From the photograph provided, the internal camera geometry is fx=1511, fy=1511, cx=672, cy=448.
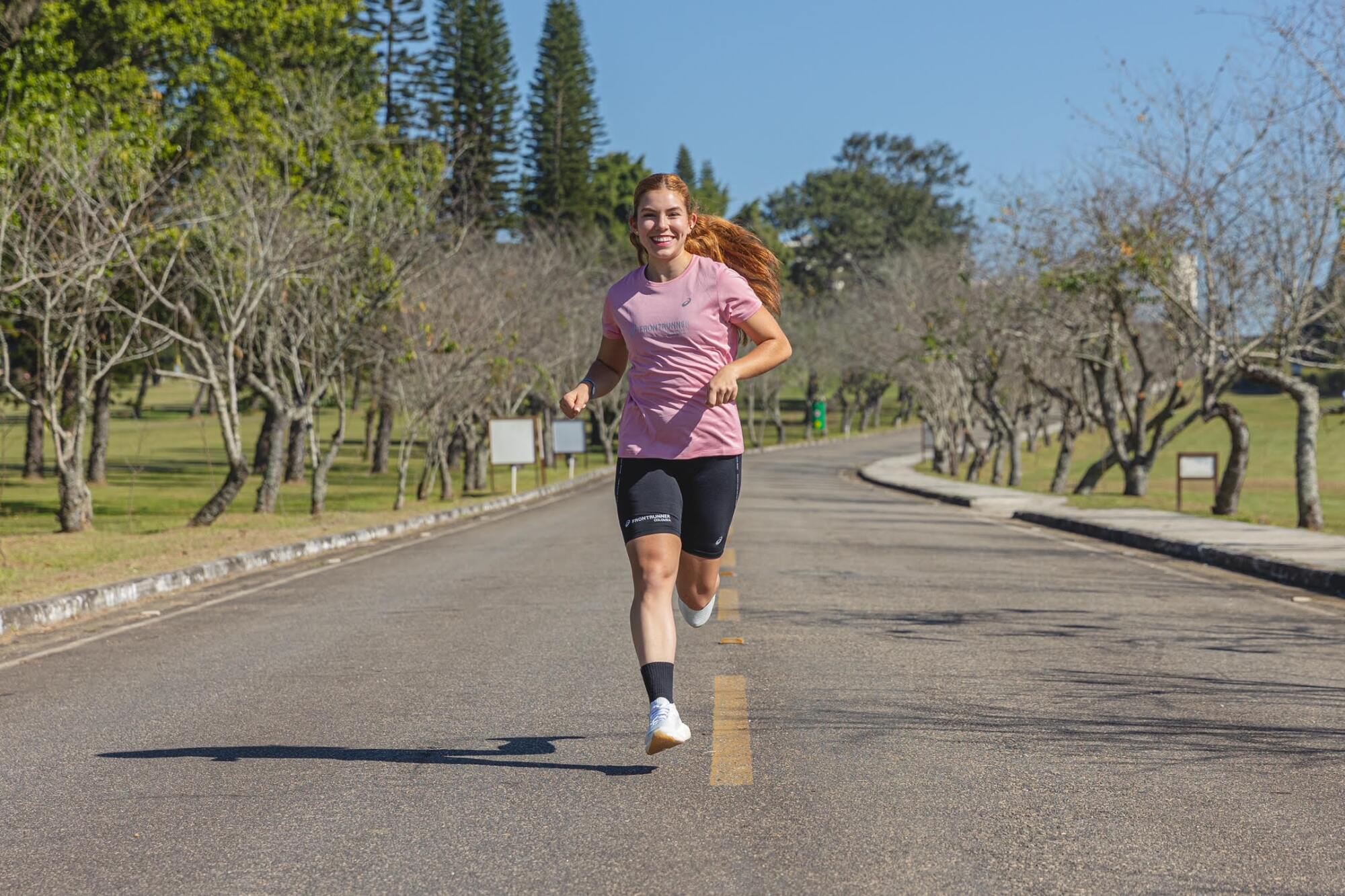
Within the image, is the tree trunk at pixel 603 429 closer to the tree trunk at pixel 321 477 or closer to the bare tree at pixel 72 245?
the tree trunk at pixel 321 477

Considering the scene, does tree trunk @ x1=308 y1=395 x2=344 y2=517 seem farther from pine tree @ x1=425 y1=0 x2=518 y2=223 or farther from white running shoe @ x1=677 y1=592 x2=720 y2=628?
pine tree @ x1=425 y1=0 x2=518 y2=223

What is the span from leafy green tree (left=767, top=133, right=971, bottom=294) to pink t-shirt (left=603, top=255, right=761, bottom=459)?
95.1 m

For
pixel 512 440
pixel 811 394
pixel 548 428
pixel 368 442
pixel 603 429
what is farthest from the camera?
pixel 811 394

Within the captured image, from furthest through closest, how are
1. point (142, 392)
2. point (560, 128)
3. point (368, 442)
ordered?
1. point (560, 128)
2. point (142, 392)
3. point (368, 442)

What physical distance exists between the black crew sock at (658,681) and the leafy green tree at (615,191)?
68780mm

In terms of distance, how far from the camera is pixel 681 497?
5.47 m

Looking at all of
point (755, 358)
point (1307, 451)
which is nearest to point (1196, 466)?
point (1307, 451)

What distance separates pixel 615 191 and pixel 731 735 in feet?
263

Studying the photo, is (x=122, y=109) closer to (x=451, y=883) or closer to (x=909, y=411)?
(x=451, y=883)

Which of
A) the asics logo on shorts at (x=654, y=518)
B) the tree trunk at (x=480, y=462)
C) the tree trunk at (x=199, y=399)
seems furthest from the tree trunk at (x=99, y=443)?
the asics logo on shorts at (x=654, y=518)

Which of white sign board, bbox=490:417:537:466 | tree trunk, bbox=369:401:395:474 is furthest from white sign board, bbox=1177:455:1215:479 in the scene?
tree trunk, bbox=369:401:395:474

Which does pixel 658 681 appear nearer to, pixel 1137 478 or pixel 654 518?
pixel 654 518

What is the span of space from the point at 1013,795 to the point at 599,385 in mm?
2117

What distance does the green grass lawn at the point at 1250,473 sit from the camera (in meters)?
27.6
